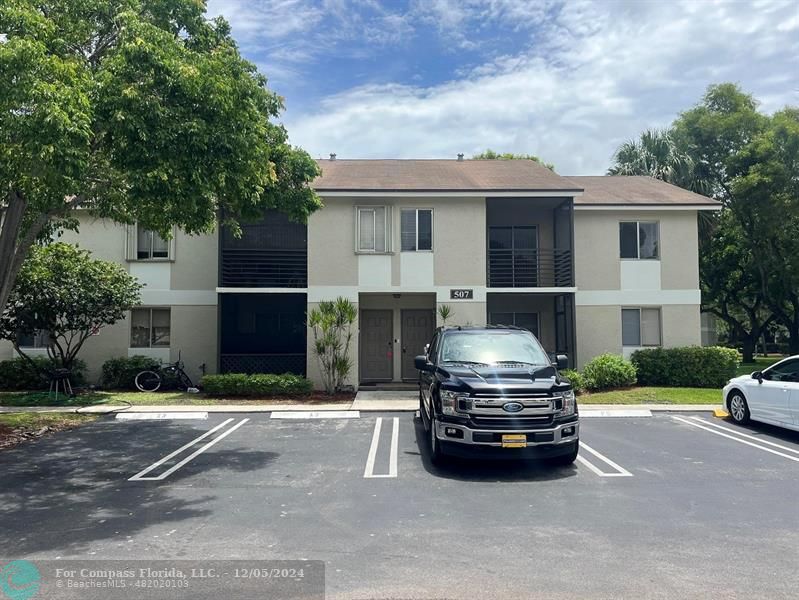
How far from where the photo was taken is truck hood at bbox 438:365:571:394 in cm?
794

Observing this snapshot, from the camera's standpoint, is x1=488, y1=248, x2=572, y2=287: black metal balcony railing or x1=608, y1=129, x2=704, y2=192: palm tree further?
x1=608, y1=129, x2=704, y2=192: palm tree

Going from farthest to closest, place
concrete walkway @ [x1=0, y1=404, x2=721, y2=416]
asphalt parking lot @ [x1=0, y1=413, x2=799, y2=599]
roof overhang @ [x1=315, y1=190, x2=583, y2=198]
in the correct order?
roof overhang @ [x1=315, y1=190, x2=583, y2=198] → concrete walkway @ [x1=0, y1=404, x2=721, y2=416] → asphalt parking lot @ [x1=0, y1=413, x2=799, y2=599]

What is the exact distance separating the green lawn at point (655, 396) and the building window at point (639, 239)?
458cm

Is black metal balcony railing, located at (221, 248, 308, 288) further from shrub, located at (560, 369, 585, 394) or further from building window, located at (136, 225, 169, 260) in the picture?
shrub, located at (560, 369, 585, 394)

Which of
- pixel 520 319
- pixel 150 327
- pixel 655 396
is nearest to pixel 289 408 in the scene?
pixel 150 327

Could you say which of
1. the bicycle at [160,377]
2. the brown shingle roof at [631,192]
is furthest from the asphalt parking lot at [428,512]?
the brown shingle roof at [631,192]

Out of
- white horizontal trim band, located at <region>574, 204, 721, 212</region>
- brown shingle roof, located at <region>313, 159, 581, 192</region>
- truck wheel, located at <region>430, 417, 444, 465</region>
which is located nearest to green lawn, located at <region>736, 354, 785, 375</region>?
white horizontal trim band, located at <region>574, 204, 721, 212</region>

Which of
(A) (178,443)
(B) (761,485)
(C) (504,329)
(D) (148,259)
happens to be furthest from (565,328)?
(D) (148,259)

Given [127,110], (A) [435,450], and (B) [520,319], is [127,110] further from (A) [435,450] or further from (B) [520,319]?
(B) [520,319]

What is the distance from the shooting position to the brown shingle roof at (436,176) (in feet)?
55.5

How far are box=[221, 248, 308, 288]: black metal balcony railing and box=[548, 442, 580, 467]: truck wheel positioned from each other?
10.6m

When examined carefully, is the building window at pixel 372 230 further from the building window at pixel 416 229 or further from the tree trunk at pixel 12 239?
the tree trunk at pixel 12 239

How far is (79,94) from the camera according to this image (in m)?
7.22

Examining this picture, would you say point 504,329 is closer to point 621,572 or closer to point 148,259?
point 621,572
